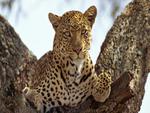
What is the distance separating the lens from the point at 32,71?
5.34 meters

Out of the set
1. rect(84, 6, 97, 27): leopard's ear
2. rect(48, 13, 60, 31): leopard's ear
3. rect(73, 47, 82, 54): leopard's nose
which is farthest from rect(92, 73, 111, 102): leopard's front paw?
rect(48, 13, 60, 31): leopard's ear

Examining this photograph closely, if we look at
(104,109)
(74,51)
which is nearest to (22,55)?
(74,51)

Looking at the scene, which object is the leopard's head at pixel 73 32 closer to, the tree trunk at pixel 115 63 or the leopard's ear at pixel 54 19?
the leopard's ear at pixel 54 19

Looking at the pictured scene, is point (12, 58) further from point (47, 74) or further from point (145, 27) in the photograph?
point (145, 27)

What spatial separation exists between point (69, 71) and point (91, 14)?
1.88ft

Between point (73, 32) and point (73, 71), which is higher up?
point (73, 32)

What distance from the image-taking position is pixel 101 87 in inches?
197

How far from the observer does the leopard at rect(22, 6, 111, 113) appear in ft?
16.7

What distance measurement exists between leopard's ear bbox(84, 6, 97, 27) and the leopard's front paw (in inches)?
22.3

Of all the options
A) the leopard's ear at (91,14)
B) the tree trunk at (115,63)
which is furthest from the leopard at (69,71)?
the tree trunk at (115,63)

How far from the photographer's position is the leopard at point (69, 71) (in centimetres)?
510

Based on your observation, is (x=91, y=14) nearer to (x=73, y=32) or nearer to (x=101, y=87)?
(x=73, y=32)

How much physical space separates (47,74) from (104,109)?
3.60ft

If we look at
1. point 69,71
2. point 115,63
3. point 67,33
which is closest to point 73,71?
point 69,71
